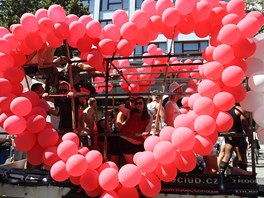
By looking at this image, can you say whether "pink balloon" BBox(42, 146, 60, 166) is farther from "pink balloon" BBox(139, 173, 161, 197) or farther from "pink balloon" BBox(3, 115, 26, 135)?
"pink balloon" BBox(139, 173, 161, 197)

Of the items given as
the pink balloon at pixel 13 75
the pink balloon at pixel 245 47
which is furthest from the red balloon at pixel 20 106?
the pink balloon at pixel 245 47

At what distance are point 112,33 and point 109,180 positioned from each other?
1.95m

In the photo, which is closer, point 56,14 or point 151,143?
point 151,143

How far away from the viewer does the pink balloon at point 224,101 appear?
3709mm

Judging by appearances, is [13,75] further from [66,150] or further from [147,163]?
[147,163]

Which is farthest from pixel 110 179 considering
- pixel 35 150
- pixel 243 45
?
pixel 243 45

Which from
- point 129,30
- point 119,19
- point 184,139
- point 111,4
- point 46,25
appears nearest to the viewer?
point 184,139

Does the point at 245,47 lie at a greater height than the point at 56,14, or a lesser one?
lesser

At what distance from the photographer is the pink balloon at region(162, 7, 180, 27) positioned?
4.17m

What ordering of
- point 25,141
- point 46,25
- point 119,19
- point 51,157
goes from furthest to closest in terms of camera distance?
point 119,19 < point 46,25 < point 25,141 < point 51,157

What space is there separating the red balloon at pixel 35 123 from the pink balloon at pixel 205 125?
2.01m

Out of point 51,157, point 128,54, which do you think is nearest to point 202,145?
point 128,54

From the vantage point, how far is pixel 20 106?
419 cm

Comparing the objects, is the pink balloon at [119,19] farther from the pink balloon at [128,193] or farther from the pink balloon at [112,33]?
the pink balloon at [128,193]
